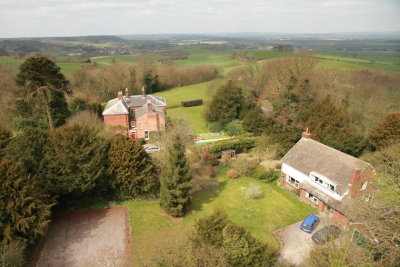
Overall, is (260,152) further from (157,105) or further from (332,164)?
(157,105)

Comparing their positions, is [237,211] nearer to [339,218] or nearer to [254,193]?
[254,193]

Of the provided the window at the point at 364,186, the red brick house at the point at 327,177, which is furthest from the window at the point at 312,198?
the window at the point at 364,186

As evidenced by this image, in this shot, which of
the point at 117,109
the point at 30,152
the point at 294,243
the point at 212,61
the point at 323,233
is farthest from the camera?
the point at 212,61

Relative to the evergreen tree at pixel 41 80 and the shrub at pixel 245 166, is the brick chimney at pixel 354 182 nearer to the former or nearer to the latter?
the shrub at pixel 245 166

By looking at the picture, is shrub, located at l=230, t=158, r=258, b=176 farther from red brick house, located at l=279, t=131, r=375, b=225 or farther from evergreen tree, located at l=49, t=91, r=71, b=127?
evergreen tree, located at l=49, t=91, r=71, b=127

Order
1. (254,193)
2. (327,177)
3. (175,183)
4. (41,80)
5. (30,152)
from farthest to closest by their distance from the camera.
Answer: (41,80) < (254,193) < (327,177) < (175,183) < (30,152)

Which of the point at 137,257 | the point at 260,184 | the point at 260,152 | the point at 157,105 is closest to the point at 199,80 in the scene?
the point at 157,105

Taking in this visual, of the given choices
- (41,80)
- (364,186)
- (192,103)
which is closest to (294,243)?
(364,186)
